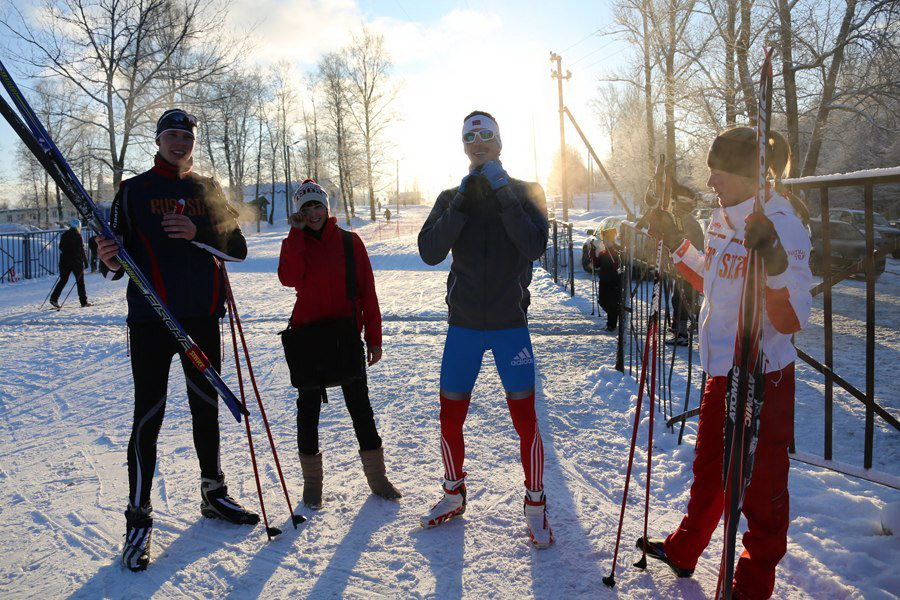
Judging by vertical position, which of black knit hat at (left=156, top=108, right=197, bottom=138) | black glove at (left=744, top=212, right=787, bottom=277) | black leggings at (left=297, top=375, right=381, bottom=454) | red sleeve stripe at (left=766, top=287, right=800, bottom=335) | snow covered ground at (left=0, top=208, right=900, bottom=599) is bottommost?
snow covered ground at (left=0, top=208, right=900, bottom=599)

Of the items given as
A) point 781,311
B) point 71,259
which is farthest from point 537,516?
point 71,259

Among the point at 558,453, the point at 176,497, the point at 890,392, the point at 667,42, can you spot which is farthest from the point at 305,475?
the point at 667,42

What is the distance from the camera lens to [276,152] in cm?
5138

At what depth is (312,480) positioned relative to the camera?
126 inches

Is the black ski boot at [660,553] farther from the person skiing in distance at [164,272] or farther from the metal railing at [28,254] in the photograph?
the metal railing at [28,254]

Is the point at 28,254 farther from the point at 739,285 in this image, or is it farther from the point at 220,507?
the point at 739,285

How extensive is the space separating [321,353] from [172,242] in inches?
38.5

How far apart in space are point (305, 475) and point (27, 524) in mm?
1545

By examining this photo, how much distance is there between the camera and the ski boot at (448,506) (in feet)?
9.80

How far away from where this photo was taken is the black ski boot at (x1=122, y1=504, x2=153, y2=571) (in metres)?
2.65

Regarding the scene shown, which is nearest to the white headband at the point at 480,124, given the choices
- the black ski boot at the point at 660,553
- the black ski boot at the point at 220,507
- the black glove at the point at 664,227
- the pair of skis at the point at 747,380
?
the black glove at the point at 664,227

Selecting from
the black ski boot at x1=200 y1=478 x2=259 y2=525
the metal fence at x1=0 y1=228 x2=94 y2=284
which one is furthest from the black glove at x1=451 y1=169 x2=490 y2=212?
the metal fence at x1=0 y1=228 x2=94 y2=284

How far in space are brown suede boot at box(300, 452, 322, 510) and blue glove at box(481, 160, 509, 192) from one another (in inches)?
74.2

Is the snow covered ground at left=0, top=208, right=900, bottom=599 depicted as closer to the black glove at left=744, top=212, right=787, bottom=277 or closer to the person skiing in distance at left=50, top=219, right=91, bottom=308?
the black glove at left=744, top=212, right=787, bottom=277
